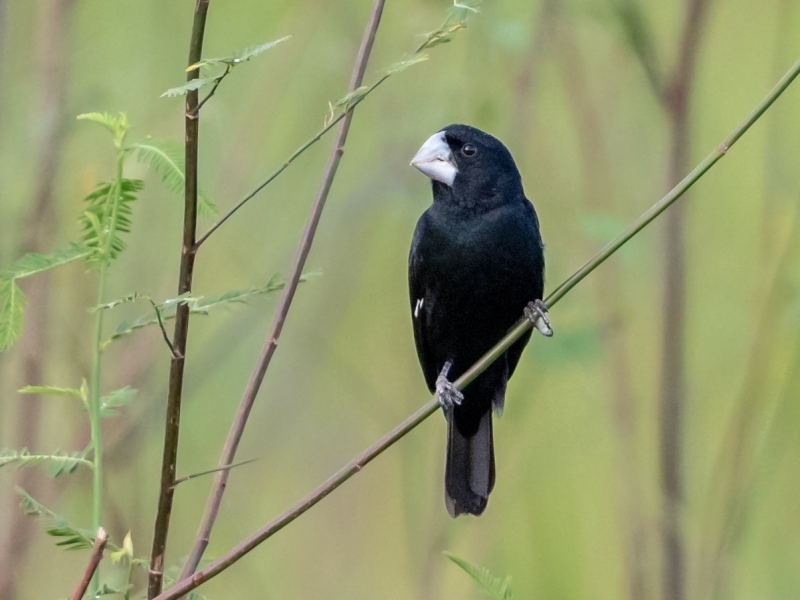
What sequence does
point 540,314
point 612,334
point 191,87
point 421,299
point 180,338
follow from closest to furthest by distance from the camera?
point 191,87
point 180,338
point 540,314
point 421,299
point 612,334

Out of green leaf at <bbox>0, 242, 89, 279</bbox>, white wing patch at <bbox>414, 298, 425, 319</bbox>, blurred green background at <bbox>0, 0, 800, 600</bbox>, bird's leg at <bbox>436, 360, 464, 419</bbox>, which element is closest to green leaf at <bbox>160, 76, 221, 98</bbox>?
green leaf at <bbox>0, 242, 89, 279</bbox>

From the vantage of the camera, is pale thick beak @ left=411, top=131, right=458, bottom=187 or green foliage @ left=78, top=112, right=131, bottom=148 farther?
pale thick beak @ left=411, top=131, right=458, bottom=187

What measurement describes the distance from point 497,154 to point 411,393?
90cm

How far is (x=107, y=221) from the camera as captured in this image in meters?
1.16

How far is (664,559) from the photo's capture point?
2.44 m

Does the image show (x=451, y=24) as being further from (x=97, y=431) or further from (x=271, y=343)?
(x=97, y=431)

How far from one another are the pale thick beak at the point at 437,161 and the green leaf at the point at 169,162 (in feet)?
3.71

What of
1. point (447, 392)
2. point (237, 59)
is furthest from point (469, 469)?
point (237, 59)

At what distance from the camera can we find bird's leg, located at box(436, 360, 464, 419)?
7.39 feet

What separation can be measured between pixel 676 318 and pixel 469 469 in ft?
2.30

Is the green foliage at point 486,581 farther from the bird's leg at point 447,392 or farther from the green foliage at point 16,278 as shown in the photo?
the bird's leg at point 447,392

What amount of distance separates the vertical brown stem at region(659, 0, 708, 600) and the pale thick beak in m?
0.53

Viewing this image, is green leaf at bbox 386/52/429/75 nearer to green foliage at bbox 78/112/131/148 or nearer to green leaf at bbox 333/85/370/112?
green leaf at bbox 333/85/370/112

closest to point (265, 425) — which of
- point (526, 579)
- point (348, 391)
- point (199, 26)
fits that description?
point (348, 391)
